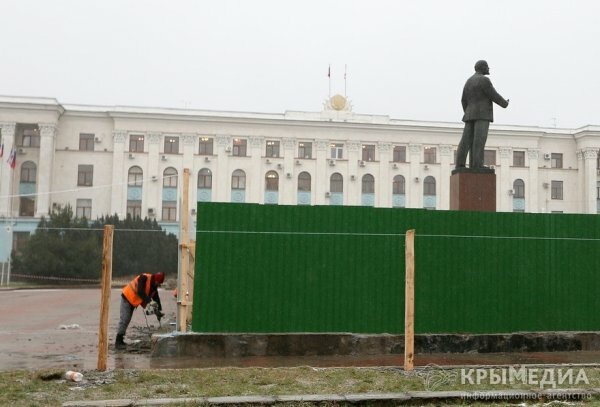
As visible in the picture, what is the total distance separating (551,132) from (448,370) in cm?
5059

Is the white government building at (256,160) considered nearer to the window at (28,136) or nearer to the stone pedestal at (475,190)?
the window at (28,136)

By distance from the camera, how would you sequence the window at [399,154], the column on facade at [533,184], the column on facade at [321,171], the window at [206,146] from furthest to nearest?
the column on facade at [533,184]
the window at [399,154]
the column on facade at [321,171]
the window at [206,146]

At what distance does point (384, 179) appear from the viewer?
171 feet

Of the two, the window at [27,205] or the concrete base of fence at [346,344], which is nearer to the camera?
the concrete base of fence at [346,344]

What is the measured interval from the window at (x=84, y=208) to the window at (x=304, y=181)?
55.6ft

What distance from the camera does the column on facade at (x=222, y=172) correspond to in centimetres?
5044

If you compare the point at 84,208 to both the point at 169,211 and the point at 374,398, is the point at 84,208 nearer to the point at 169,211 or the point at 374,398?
the point at 169,211

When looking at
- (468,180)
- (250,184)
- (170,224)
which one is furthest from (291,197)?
(468,180)

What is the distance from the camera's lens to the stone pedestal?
11930 millimetres

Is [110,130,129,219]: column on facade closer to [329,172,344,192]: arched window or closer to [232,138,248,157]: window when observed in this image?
[232,138,248,157]: window

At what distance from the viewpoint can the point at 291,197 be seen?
5100 cm

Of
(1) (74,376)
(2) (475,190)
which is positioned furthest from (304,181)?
(1) (74,376)

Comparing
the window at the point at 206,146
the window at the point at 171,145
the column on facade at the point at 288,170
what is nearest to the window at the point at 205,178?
the window at the point at 206,146

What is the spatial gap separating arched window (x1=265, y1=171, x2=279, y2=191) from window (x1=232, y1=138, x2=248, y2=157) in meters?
2.65
